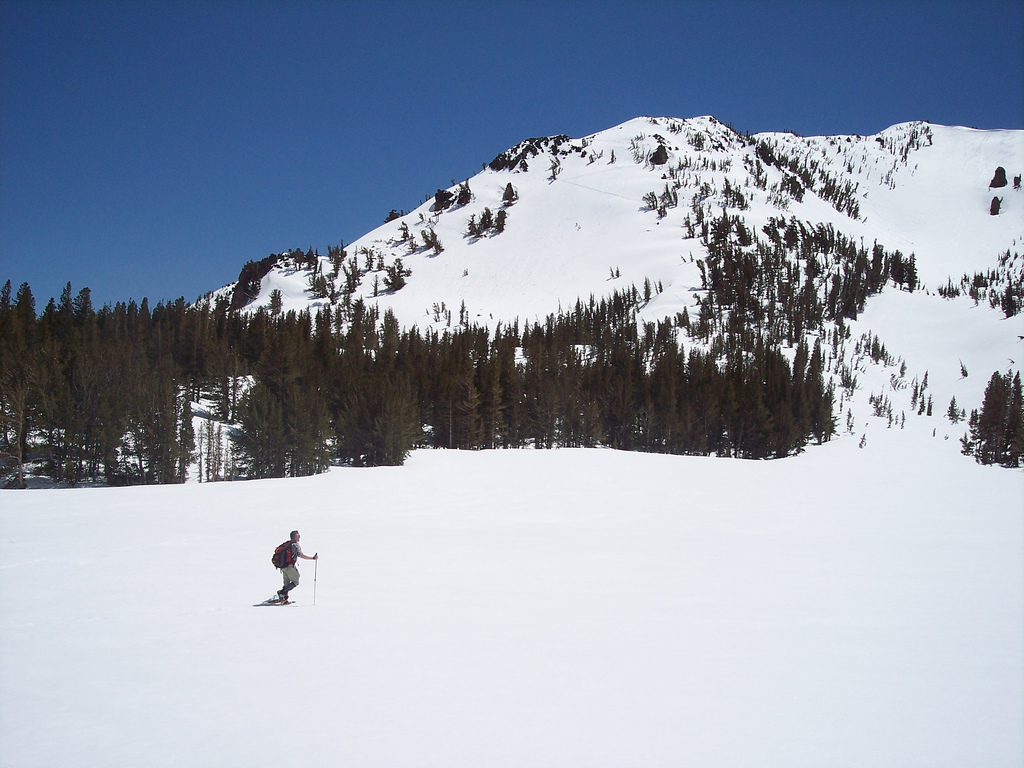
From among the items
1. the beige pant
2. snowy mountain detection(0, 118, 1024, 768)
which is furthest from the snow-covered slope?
the beige pant

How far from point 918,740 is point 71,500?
2721 cm

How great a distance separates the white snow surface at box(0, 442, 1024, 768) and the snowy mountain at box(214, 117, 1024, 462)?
60098mm

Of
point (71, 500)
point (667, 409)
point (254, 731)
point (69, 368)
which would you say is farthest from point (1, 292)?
point (254, 731)

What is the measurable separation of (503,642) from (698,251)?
12467cm

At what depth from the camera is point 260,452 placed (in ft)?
139

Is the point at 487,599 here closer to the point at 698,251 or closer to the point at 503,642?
the point at 503,642

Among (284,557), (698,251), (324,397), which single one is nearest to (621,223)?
(698,251)

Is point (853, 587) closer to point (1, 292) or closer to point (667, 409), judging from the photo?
point (667, 409)

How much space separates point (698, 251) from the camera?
12206 cm

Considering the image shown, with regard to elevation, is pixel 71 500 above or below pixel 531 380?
below

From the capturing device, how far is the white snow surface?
21.2ft

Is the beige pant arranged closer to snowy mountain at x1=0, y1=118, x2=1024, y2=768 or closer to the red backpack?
the red backpack

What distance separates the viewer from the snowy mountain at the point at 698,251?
290 feet

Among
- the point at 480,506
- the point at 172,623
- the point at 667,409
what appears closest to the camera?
the point at 172,623
